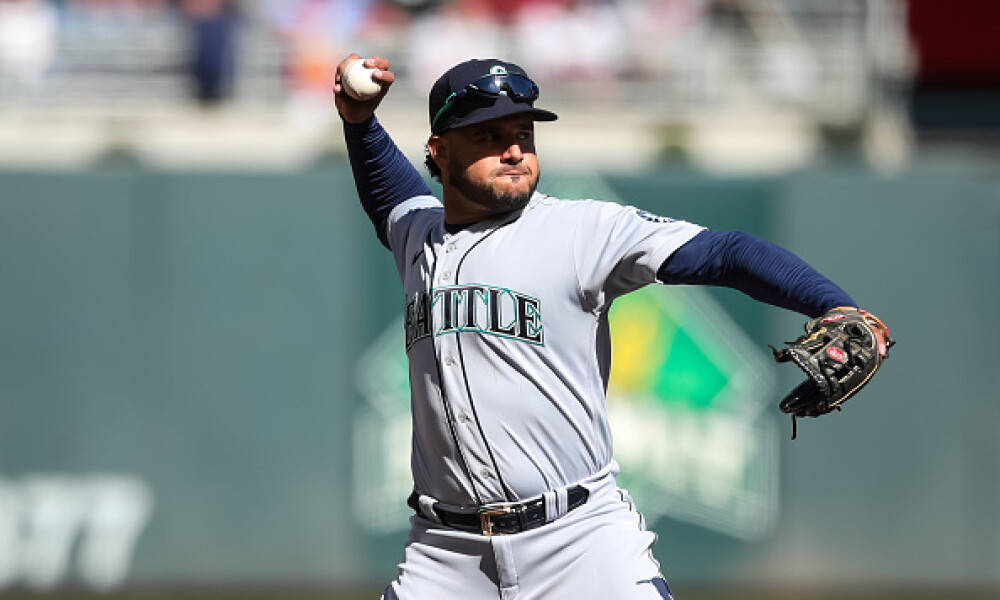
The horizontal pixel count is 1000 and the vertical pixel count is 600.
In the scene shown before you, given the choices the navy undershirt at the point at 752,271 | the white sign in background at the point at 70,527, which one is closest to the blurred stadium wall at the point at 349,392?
the white sign in background at the point at 70,527

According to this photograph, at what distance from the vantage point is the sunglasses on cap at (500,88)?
3.60m

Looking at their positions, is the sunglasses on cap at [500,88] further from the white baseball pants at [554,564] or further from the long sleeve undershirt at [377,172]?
the white baseball pants at [554,564]

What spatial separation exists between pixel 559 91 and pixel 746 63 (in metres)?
1.59

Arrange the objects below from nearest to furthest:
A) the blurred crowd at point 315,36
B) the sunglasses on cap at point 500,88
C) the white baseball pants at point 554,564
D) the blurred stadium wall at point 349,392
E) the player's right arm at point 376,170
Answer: the white baseball pants at point 554,564 → the sunglasses on cap at point 500,88 → the player's right arm at point 376,170 → the blurred stadium wall at point 349,392 → the blurred crowd at point 315,36

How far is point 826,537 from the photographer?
28.3ft

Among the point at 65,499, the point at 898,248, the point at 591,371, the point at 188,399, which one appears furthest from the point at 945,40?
the point at 591,371

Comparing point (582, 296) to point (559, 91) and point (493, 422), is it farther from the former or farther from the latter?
point (559, 91)

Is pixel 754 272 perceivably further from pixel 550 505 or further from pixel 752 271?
pixel 550 505

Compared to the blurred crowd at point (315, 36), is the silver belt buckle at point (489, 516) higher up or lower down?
lower down

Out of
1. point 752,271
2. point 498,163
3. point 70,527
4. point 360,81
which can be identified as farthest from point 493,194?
point 70,527

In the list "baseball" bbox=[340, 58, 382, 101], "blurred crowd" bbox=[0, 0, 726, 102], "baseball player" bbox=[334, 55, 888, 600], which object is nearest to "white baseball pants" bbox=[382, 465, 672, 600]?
"baseball player" bbox=[334, 55, 888, 600]

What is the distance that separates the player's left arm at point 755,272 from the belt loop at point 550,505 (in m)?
0.60

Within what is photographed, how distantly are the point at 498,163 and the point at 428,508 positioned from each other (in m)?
0.90

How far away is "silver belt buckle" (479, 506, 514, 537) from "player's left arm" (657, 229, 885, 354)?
0.69m
